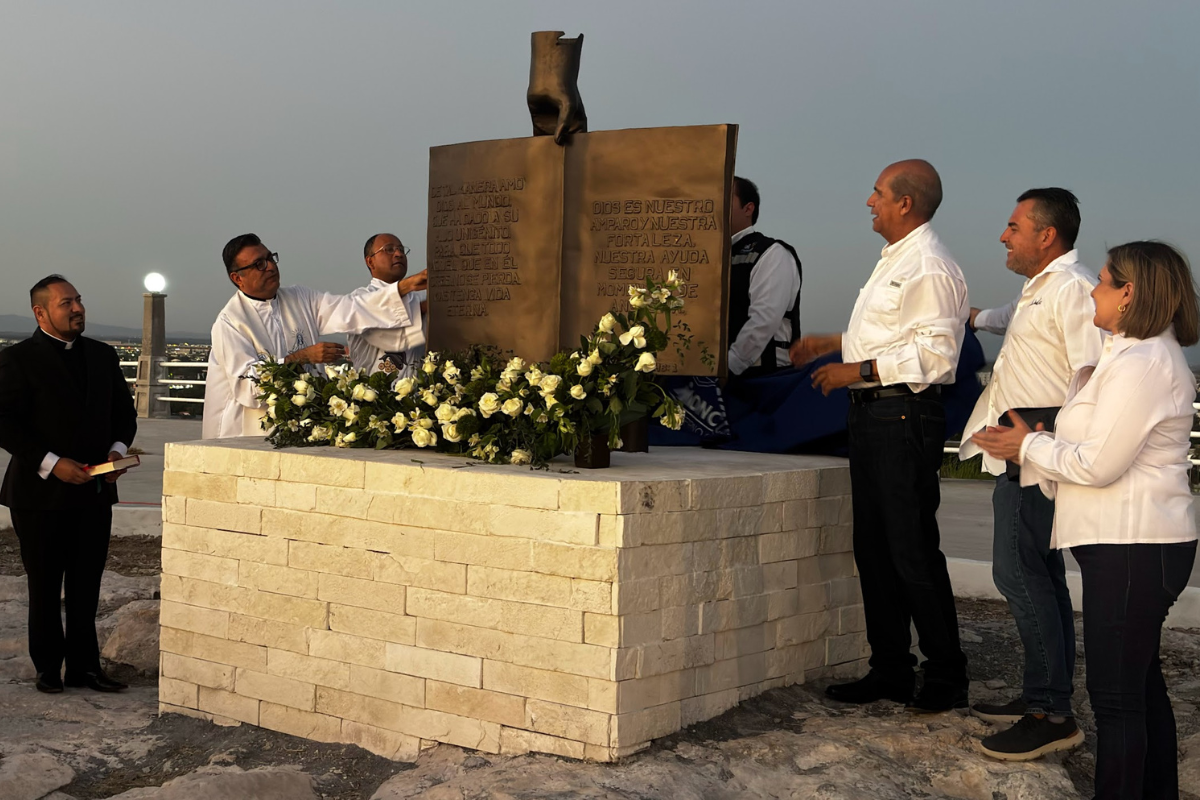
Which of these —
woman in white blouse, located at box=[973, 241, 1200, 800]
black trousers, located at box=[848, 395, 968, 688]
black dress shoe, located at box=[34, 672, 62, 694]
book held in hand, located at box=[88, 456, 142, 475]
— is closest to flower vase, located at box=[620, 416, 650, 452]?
black trousers, located at box=[848, 395, 968, 688]

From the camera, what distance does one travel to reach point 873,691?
4.82 m

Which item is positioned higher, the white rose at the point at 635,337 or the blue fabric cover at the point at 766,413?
the white rose at the point at 635,337

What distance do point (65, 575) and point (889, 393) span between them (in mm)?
4010

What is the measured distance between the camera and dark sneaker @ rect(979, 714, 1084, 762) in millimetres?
4191

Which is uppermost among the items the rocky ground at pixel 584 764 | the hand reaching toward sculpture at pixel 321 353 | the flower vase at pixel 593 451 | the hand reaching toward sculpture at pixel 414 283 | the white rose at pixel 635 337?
the hand reaching toward sculpture at pixel 414 283

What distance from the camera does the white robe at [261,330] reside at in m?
6.20

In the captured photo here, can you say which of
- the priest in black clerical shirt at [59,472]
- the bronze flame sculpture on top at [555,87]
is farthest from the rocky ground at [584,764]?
the bronze flame sculpture on top at [555,87]

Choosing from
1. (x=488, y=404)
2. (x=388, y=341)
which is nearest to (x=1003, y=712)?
(x=488, y=404)

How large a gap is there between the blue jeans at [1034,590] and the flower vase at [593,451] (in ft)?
4.76

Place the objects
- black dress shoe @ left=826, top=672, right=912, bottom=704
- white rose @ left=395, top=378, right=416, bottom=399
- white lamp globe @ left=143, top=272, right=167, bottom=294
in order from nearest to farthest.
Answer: black dress shoe @ left=826, top=672, right=912, bottom=704 → white rose @ left=395, top=378, right=416, bottom=399 → white lamp globe @ left=143, top=272, right=167, bottom=294

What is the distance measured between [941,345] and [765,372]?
1839 millimetres

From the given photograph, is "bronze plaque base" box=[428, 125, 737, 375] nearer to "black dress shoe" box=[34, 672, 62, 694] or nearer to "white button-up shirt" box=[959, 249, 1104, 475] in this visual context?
"white button-up shirt" box=[959, 249, 1104, 475]

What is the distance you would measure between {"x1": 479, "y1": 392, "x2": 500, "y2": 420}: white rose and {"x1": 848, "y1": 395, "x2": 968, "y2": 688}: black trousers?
1.36 metres

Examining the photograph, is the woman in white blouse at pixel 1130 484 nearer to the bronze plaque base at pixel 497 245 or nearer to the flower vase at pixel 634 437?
the flower vase at pixel 634 437
